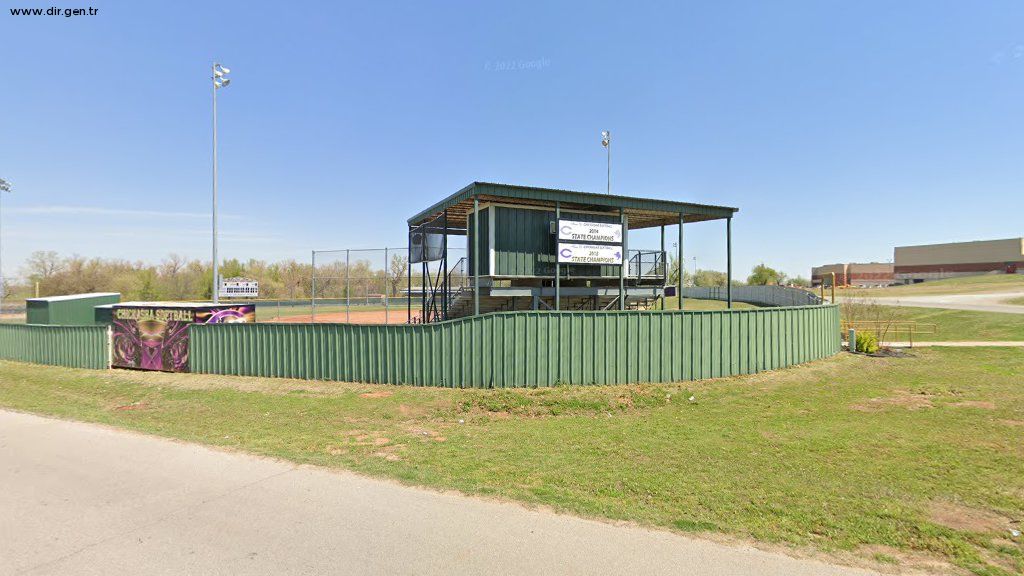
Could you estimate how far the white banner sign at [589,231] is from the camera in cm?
1495

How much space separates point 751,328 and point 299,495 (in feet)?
40.5

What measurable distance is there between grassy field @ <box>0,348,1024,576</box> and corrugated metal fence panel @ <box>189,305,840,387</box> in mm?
489

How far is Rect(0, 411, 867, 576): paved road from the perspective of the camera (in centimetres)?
388

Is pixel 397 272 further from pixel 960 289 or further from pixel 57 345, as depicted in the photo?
pixel 960 289

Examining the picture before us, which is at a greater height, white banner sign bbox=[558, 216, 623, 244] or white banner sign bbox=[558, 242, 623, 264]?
white banner sign bbox=[558, 216, 623, 244]

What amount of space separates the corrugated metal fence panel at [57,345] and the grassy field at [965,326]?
3460 cm

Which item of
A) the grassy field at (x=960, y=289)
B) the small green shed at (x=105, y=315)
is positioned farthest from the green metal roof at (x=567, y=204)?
the grassy field at (x=960, y=289)

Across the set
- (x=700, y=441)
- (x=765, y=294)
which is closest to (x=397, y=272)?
(x=700, y=441)

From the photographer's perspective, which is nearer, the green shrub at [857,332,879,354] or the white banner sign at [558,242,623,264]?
the white banner sign at [558,242,623,264]

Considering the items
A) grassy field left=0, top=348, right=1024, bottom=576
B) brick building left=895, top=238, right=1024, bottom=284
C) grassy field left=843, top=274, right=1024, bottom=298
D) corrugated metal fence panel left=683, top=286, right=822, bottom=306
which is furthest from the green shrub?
brick building left=895, top=238, right=1024, bottom=284

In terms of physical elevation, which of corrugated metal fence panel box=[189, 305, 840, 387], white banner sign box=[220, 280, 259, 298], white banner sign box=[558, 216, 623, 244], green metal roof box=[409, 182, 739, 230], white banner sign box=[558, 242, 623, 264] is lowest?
corrugated metal fence panel box=[189, 305, 840, 387]

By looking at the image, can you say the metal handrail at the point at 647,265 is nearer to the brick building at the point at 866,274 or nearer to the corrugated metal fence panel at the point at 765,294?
the corrugated metal fence panel at the point at 765,294

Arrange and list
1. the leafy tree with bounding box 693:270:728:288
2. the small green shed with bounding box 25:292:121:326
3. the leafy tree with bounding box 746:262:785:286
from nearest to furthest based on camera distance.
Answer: the small green shed with bounding box 25:292:121:326 → the leafy tree with bounding box 746:262:785:286 → the leafy tree with bounding box 693:270:728:288

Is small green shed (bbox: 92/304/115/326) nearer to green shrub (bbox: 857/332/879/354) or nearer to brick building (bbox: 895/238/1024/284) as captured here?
green shrub (bbox: 857/332/879/354)
